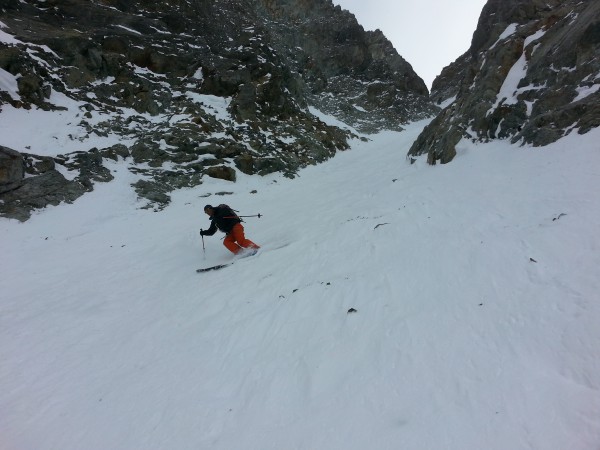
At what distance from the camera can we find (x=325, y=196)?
15375 mm

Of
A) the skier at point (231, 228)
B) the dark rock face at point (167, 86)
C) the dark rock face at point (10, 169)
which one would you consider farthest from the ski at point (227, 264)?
the dark rock face at point (10, 169)

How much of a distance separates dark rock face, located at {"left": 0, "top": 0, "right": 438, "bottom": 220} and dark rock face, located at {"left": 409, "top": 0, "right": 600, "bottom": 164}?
10.6 meters

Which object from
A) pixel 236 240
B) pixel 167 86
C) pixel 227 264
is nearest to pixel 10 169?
pixel 236 240

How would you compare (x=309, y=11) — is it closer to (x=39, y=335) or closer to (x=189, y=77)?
(x=189, y=77)

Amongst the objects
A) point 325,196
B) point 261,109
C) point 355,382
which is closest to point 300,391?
point 355,382

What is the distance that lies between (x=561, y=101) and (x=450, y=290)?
1112 centimetres

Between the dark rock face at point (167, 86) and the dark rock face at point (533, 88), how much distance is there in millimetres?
10628

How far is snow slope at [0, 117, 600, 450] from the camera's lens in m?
3.23

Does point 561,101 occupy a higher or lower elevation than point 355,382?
higher

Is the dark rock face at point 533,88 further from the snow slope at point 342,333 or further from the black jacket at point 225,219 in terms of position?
the black jacket at point 225,219

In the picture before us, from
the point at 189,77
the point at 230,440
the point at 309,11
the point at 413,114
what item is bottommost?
the point at 230,440

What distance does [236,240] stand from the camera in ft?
31.3

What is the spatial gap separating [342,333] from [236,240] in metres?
5.50

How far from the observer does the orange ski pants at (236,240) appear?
944 cm
